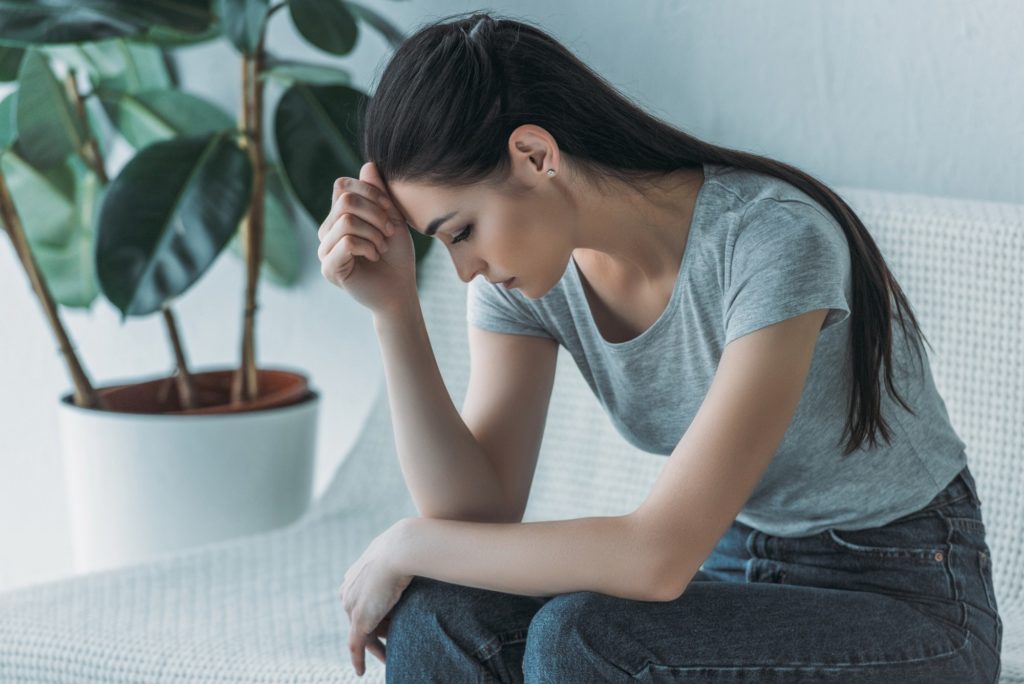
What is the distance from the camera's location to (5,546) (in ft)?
7.92

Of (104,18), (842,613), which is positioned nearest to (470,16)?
(842,613)

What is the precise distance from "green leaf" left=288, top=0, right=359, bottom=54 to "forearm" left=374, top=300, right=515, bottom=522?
0.60 metres

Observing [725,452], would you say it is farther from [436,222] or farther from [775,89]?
[775,89]

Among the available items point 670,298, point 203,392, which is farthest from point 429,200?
point 203,392

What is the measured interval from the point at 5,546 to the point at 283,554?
1.10m

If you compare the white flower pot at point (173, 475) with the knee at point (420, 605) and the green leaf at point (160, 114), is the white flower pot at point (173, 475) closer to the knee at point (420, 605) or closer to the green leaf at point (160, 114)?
the green leaf at point (160, 114)

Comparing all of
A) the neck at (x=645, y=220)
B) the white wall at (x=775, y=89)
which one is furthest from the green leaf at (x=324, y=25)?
the neck at (x=645, y=220)

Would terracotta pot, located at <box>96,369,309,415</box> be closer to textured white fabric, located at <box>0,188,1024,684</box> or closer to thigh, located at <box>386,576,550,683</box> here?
textured white fabric, located at <box>0,188,1024,684</box>

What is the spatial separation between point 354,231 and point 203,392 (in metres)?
0.96

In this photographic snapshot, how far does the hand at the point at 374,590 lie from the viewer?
1004 millimetres

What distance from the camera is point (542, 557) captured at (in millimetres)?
935

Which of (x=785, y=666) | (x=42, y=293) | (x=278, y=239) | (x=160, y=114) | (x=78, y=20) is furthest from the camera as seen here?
(x=278, y=239)

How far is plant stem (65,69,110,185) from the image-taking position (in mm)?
1777

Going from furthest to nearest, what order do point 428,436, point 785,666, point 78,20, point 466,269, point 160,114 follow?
point 160,114 < point 78,20 < point 428,436 < point 466,269 < point 785,666
